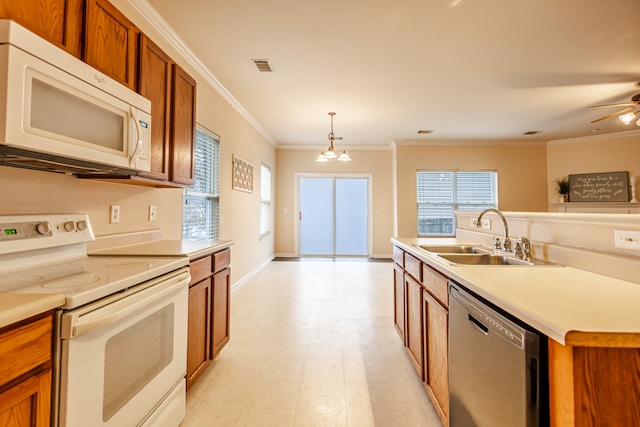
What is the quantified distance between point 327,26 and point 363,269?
4070 mm

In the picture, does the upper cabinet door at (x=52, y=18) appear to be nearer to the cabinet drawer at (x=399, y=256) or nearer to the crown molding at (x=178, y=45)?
the crown molding at (x=178, y=45)

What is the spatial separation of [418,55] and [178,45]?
7.39 ft

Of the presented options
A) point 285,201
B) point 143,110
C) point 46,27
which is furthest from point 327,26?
point 285,201

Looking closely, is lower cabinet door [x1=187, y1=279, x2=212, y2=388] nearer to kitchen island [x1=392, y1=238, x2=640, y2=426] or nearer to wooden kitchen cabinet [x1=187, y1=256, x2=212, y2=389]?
wooden kitchen cabinet [x1=187, y1=256, x2=212, y2=389]

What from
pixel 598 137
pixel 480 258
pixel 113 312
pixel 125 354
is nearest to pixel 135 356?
pixel 125 354

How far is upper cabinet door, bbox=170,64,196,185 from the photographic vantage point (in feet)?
6.60

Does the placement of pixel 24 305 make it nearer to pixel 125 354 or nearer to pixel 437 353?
pixel 125 354

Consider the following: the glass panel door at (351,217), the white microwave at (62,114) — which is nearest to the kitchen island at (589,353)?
the white microwave at (62,114)

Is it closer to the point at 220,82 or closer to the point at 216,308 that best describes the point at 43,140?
the point at 216,308

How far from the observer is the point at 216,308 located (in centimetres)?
204

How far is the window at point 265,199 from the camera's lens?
5.67 meters

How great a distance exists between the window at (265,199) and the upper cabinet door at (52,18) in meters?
4.29

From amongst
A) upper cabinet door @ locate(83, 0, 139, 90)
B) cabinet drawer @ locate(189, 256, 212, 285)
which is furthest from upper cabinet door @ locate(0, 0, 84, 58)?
cabinet drawer @ locate(189, 256, 212, 285)

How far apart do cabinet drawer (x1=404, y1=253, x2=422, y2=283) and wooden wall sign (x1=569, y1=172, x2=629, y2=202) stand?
5.81 m
